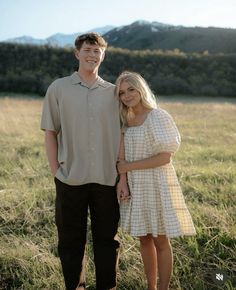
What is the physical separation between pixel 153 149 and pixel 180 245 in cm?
113

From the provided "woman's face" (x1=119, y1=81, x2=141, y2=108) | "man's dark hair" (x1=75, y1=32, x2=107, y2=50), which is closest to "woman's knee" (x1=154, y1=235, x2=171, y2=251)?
"woman's face" (x1=119, y1=81, x2=141, y2=108)

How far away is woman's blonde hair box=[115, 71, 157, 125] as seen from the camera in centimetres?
→ 299

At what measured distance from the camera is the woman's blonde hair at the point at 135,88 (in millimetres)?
2992

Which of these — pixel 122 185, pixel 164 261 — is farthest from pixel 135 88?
pixel 164 261

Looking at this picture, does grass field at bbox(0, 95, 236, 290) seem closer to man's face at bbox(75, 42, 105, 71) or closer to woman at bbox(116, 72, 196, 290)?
woman at bbox(116, 72, 196, 290)

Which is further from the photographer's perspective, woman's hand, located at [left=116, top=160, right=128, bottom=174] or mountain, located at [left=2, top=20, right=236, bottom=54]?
mountain, located at [left=2, top=20, right=236, bottom=54]

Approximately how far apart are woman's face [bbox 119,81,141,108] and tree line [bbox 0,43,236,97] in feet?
92.3

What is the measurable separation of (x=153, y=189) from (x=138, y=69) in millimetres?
35549

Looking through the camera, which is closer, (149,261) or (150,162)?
(150,162)

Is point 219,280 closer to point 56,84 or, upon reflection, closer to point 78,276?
point 78,276

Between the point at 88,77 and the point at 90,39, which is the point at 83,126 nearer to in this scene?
the point at 88,77

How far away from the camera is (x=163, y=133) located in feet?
9.76

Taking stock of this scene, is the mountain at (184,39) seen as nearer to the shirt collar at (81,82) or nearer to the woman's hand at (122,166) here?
the shirt collar at (81,82)

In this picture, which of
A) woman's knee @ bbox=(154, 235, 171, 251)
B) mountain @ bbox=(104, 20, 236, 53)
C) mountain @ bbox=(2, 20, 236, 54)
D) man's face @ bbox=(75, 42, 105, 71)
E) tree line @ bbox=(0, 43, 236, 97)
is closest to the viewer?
man's face @ bbox=(75, 42, 105, 71)
